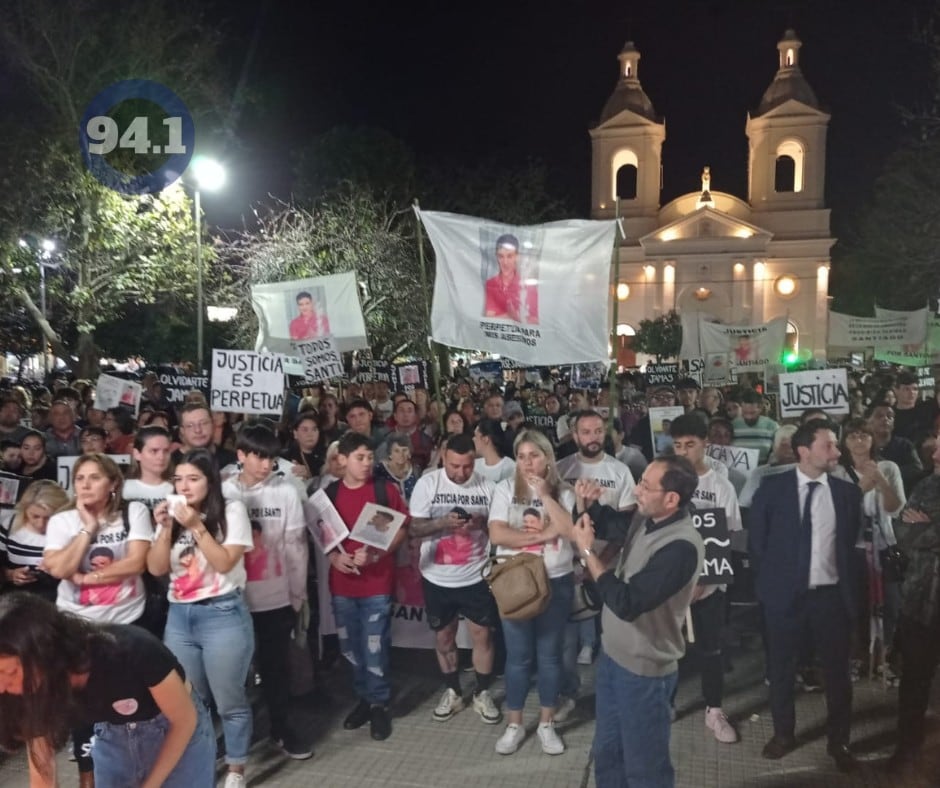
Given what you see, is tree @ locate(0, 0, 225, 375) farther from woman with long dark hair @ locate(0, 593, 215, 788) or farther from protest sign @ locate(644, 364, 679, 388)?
woman with long dark hair @ locate(0, 593, 215, 788)

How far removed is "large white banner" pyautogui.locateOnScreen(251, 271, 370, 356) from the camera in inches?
373

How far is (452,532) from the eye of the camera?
5.20 m

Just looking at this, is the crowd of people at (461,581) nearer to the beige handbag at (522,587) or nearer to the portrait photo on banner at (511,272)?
the beige handbag at (522,587)

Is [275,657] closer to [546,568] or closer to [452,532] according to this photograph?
→ [452,532]

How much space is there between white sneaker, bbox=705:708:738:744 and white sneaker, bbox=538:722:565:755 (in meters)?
0.99

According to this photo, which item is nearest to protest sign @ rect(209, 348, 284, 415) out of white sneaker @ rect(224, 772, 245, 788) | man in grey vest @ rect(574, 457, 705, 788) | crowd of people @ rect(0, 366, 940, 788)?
crowd of people @ rect(0, 366, 940, 788)

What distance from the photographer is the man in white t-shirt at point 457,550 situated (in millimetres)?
5207

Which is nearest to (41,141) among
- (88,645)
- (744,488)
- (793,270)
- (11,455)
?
Answer: (11,455)

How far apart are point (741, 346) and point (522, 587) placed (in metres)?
12.3

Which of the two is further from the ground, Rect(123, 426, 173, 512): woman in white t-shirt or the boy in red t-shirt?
Rect(123, 426, 173, 512): woman in white t-shirt

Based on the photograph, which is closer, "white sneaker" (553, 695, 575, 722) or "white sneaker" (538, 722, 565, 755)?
"white sneaker" (538, 722, 565, 755)

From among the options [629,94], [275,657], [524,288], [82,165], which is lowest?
[275,657]

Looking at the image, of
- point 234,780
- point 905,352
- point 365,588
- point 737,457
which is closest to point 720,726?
point 365,588

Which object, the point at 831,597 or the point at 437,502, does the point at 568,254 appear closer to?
the point at 437,502
